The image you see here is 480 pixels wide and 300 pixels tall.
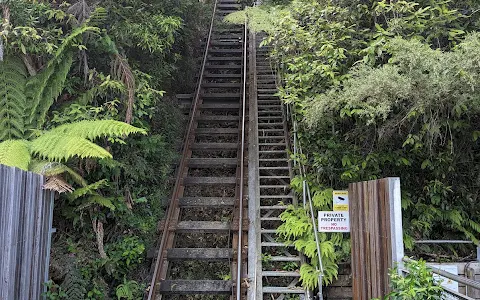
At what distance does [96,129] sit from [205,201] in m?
2.88

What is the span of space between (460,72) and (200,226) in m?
4.53

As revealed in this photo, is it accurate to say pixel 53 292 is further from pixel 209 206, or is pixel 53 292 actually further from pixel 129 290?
pixel 209 206

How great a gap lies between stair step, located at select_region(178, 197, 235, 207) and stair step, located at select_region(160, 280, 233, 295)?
1751mm

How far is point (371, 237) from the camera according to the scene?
4.74 metres

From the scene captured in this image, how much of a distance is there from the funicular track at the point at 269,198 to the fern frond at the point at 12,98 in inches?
156

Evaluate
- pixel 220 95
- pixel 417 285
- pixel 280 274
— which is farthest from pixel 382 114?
pixel 220 95

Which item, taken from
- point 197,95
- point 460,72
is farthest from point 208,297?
point 197,95

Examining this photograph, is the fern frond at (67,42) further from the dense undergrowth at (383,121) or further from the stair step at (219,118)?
the stair step at (219,118)

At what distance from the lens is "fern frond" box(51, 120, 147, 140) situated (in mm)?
5121

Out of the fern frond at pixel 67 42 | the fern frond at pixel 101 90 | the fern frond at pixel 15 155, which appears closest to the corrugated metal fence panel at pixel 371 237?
the fern frond at pixel 101 90

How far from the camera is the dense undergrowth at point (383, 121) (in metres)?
5.08

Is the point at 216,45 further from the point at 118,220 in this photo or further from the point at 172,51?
the point at 118,220

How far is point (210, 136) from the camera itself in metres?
9.82

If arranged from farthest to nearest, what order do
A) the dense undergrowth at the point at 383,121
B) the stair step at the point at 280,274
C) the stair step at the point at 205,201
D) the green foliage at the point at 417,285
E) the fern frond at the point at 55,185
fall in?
the stair step at the point at 205,201 → the stair step at the point at 280,274 → the dense undergrowth at the point at 383,121 → the fern frond at the point at 55,185 → the green foliage at the point at 417,285
